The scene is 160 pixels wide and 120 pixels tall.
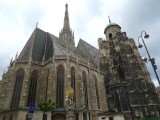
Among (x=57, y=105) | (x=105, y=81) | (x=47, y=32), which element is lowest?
(x=57, y=105)

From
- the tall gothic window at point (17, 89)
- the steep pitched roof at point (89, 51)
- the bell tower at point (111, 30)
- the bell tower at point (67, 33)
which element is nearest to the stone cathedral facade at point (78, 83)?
the tall gothic window at point (17, 89)

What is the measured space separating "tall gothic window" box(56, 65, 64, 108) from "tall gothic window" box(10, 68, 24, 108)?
21.6 feet

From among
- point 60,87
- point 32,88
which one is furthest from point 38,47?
point 60,87

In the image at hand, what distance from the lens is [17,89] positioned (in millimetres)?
26047

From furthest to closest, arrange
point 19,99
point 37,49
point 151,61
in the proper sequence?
1. point 37,49
2. point 19,99
3. point 151,61

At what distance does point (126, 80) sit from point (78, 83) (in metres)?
11.6

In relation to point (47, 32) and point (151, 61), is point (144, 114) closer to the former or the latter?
point (151, 61)

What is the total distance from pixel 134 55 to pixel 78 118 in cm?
2146

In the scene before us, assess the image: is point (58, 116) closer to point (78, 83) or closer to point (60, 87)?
point (60, 87)

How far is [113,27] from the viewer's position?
44625mm

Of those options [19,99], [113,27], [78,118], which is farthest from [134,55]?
[19,99]

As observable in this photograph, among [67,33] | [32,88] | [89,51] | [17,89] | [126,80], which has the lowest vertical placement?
[17,89]

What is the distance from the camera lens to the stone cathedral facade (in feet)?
81.7

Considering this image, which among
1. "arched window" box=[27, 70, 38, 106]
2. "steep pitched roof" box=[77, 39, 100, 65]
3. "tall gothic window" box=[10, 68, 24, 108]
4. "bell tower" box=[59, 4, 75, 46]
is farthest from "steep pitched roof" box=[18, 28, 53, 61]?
"bell tower" box=[59, 4, 75, 46]
